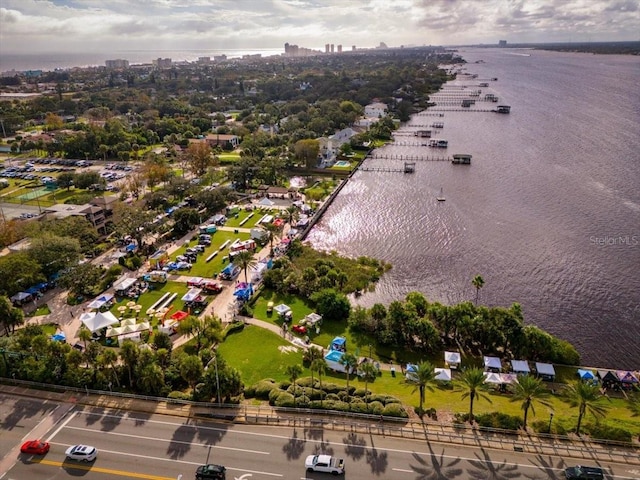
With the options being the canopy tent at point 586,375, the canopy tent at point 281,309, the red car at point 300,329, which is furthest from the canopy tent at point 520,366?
the canopy tent at point 281,309

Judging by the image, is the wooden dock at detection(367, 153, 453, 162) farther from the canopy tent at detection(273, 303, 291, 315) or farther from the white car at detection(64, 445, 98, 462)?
the white car at detection(64, 445, 98, 462)

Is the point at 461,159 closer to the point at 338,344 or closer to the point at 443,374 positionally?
the point at 338,344

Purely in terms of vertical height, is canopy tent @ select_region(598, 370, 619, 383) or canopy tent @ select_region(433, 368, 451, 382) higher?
canopy tent @ select_region(433, 368, 451, 382)

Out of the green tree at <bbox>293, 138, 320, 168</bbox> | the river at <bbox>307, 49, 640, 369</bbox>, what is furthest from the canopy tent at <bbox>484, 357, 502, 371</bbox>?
the green tree at <bbox>293, 138, 320, 168</bbox>

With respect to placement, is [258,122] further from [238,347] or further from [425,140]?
[238,347]

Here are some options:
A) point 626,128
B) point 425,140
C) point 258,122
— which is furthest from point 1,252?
point 626,128

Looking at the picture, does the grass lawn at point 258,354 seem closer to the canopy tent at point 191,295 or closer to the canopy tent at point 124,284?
the canopy tent at point 191,295
